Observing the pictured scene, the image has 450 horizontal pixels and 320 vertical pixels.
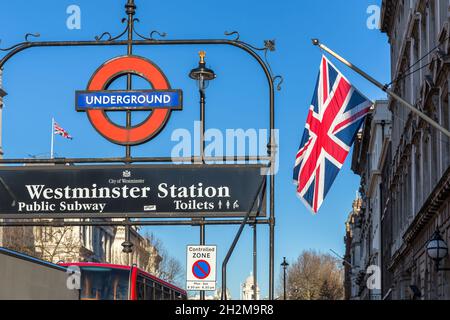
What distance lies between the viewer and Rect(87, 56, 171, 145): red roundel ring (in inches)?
745

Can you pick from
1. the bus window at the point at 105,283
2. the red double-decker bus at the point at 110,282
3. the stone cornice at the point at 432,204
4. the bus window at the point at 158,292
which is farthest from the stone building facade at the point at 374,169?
the bus window at the point at 105,283

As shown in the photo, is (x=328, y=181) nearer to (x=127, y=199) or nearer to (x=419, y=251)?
(x=127, y=199)

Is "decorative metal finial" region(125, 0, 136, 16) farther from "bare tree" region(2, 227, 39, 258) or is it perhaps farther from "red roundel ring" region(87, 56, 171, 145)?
"bare tree" region(2, 227, 39, 258)

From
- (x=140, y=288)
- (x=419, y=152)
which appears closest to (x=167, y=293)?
(x=140, y=288)

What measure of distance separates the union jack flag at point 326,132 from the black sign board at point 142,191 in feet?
4.70

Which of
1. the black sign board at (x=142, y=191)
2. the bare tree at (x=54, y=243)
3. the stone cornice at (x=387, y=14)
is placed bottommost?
the black sign board at (x=142, y=191)

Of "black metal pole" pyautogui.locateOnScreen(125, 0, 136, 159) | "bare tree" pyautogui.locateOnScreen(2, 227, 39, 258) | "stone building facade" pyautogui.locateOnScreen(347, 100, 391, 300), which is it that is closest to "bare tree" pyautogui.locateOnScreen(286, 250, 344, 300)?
"stone building facade" pyautogui.locateOnScreen(347, 100, 391, 300)

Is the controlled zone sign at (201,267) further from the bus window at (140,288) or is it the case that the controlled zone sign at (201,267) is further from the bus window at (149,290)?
the bus window at (149,290)

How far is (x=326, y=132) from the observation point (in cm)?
1938

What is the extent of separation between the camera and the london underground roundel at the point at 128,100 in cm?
1872

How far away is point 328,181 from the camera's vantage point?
19297mm

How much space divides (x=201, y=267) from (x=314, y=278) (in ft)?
384
